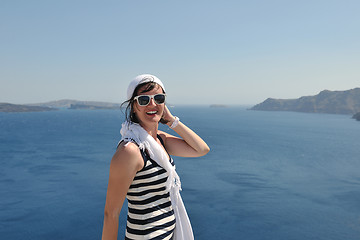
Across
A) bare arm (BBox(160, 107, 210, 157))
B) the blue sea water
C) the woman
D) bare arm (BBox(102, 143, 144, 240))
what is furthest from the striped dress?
the blue sea water

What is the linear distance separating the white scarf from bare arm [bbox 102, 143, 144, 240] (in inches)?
5.3

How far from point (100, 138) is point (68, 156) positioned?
19.0 metres

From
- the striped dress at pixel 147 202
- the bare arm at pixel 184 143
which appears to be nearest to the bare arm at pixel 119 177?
the striped dress at pixel 147 202

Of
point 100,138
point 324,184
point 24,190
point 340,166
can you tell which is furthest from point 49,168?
point 340,166

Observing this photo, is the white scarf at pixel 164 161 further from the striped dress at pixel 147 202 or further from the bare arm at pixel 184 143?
the bare arm at pixel 184 143

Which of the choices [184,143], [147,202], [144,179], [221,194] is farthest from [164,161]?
[221,194]

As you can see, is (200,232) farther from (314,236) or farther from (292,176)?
(292,176)

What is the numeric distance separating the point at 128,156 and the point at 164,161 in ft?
1.26

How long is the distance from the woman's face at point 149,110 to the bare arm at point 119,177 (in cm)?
38

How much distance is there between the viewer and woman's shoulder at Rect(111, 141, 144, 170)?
67.5 inches

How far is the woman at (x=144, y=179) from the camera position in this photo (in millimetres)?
1763

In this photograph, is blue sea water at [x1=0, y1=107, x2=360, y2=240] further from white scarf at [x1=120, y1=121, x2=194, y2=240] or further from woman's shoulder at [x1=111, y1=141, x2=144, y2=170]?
woman's shoulder at [x1=111, y1=141, x2=144, y2=170]

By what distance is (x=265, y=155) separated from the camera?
1737 inches

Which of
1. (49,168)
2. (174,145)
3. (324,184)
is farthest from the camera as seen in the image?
(49,168)
